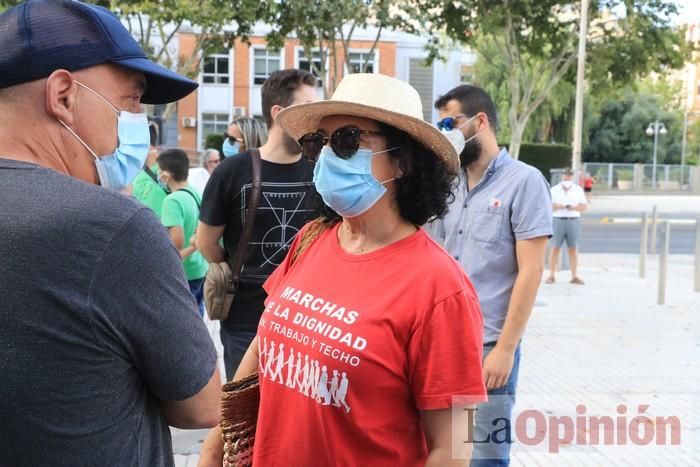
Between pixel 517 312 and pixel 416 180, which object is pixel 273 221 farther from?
pixel 416 180

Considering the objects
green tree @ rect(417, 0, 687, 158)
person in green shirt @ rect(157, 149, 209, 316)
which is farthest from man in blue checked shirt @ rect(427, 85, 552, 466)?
green tree @ rect(417, 0, 687, 158)

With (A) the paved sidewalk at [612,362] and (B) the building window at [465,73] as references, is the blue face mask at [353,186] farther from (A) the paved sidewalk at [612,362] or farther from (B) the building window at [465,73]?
(B) the building window at [465,73]

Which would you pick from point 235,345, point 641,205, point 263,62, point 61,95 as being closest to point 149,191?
point 235,345

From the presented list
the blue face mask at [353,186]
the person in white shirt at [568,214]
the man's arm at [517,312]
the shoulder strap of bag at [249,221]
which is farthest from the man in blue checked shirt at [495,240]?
the person in white shirt at [568,214]

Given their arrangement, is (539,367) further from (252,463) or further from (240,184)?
(252,463)

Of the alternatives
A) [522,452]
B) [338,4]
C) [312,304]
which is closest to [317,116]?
[312,304]

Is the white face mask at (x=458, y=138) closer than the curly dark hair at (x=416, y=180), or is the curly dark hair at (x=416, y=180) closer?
the curly dark hair at (x=416, y=180)

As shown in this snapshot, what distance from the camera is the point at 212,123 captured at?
1554 inches

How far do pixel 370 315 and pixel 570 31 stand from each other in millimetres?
18862

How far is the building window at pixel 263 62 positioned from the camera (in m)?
38.7

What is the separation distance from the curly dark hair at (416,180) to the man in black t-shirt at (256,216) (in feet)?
4.04

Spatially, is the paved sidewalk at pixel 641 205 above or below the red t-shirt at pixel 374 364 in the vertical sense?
below

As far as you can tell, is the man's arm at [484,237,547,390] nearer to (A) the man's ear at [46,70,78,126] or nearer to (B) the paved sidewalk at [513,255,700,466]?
(B) the paved sidewalk at [513,255,700,466]

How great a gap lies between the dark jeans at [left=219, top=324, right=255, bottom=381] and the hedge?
1308 inches
